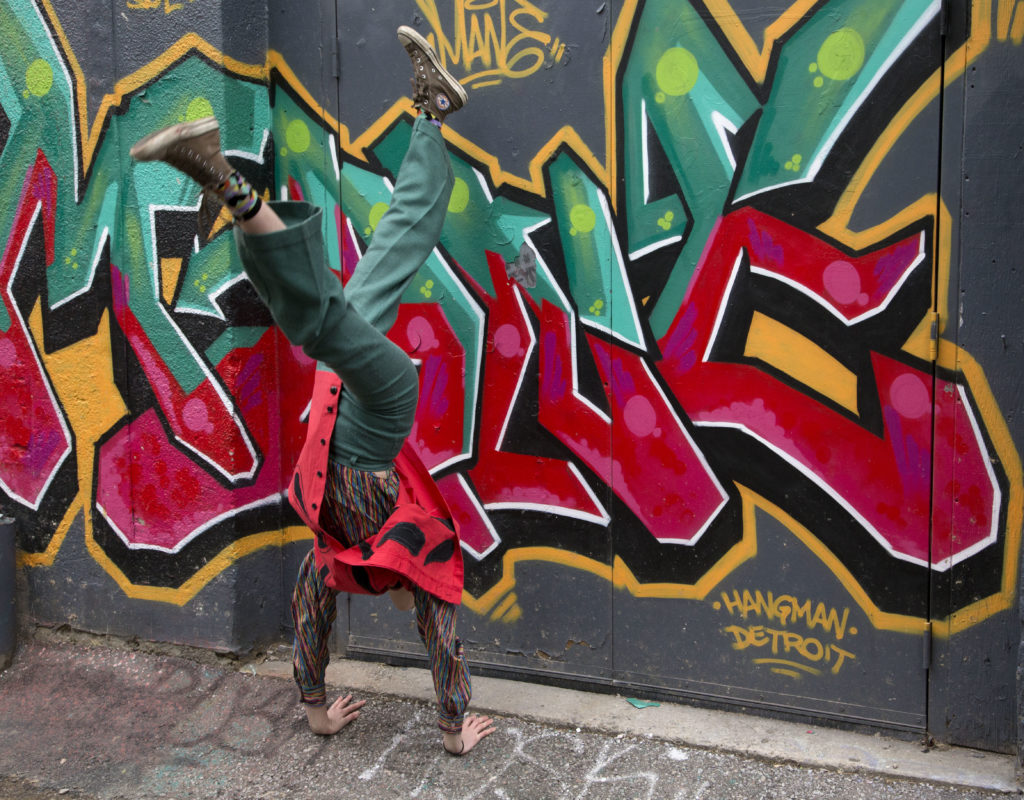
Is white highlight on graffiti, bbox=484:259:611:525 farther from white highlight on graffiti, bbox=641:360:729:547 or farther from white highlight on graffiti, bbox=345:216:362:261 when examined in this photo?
white highlight on graffiti, bbox=345:216:362:261

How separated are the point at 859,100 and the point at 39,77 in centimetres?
320

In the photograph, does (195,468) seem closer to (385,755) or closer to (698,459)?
(385,755)

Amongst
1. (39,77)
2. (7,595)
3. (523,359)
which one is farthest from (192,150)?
(7,595)

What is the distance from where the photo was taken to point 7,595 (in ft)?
12.8

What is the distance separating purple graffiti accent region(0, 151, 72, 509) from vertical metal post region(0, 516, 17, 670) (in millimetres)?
169

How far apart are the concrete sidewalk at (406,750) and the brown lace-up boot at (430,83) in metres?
2.13

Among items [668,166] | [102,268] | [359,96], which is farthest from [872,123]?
[102,268]

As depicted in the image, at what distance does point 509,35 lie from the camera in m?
3.30

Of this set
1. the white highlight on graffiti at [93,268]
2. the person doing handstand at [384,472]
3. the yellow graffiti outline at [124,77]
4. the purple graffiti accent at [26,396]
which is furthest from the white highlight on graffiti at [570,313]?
the purple graffiti accent at [26,396]

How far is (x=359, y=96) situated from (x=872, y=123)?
185 centimetres

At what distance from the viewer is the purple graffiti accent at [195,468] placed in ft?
12.2

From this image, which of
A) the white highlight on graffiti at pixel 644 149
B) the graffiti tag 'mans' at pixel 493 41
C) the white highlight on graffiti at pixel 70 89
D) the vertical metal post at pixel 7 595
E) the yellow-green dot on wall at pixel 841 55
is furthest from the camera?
the vertical metal post at pixel 7 595

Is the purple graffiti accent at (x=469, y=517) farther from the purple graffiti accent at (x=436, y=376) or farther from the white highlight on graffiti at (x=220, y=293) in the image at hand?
the white highlight on graffiti at (x=220, y=293)

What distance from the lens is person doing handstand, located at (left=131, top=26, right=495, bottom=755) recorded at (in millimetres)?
2602
